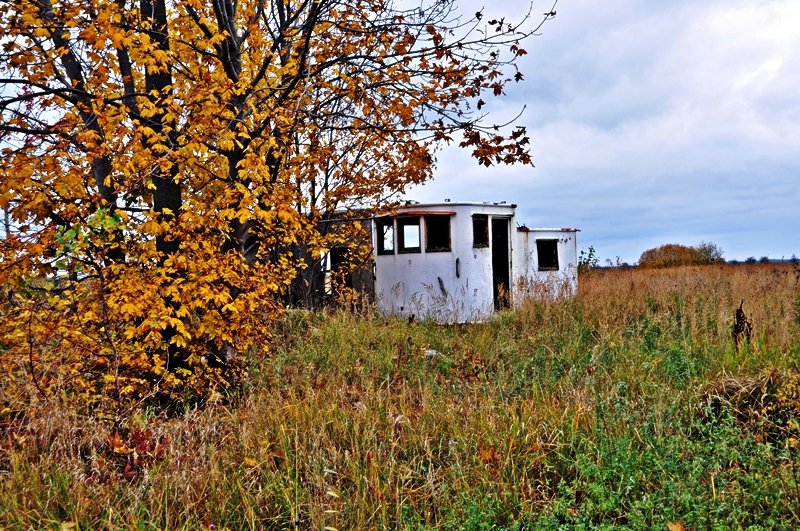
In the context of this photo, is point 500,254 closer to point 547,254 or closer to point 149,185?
point 547,254

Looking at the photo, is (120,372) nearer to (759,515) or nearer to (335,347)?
(335,347)

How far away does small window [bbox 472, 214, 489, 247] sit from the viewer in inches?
564

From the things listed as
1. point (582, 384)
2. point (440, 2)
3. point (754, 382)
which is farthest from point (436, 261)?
point (754, 382)

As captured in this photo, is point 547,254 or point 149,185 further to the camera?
point 547,254

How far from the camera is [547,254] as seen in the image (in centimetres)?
1759

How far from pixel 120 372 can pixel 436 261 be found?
834 centimetres

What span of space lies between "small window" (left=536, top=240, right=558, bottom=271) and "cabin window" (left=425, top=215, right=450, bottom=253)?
→ 4.43 meters

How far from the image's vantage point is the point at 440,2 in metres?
7.90

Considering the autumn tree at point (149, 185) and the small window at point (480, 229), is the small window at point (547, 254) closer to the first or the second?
the small window at point (480, 229)

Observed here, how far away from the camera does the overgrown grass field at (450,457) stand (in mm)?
3812

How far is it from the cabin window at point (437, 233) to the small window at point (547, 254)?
14.5 ft

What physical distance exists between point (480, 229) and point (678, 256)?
1970 centimetres

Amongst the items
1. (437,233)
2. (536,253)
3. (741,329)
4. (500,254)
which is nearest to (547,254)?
(536,253)

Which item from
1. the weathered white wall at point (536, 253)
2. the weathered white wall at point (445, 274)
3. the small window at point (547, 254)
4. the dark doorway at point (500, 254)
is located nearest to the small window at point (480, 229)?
the weathered white wall at point (445, 274)
